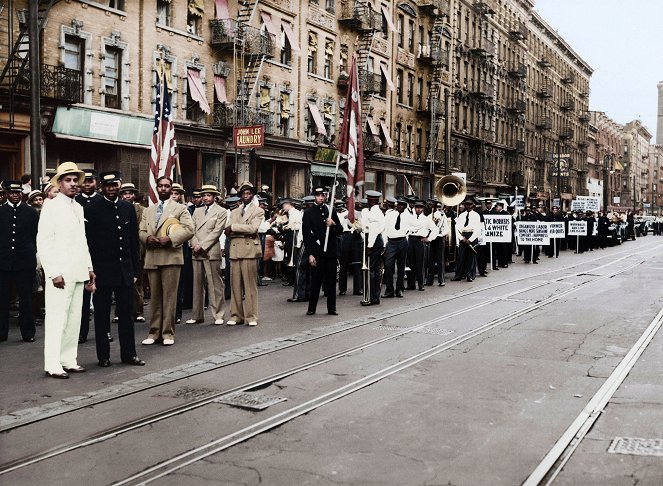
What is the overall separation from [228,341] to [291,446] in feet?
15.4

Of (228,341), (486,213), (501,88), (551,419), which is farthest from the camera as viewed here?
(501,88)

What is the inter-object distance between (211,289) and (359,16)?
3252 centimetres

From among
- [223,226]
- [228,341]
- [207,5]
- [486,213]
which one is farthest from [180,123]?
[228,341]

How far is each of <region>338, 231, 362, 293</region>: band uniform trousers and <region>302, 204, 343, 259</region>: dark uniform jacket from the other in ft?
11.6

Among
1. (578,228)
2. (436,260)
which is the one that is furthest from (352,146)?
(578,228)

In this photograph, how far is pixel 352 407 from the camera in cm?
681

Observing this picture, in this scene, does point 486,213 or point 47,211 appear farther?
point 486,213

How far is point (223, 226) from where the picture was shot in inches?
476

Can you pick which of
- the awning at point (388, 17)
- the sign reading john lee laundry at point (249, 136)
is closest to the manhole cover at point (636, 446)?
the sign reading john lee laundry at point (249, 136)

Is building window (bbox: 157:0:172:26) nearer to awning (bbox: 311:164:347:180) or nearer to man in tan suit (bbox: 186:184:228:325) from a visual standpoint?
awning (bbox: 311:164:347:180)

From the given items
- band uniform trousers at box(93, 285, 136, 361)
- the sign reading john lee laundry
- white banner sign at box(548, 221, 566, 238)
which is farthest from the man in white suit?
white banner sign at box(548, 221, 566, 238)

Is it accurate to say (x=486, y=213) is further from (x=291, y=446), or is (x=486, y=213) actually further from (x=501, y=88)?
(x=501, y=88)

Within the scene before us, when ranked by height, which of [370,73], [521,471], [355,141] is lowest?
[521,471]

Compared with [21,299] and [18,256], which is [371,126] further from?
[21,299]
